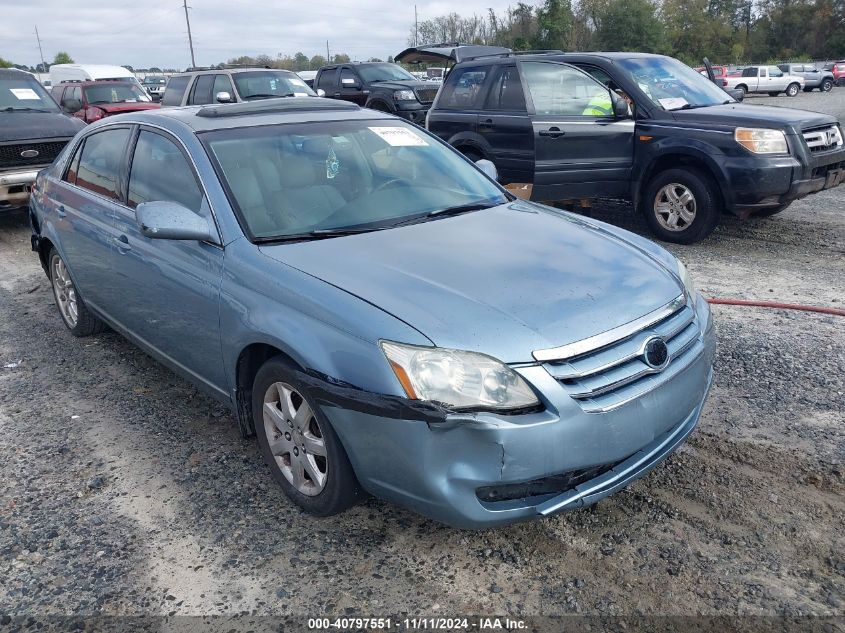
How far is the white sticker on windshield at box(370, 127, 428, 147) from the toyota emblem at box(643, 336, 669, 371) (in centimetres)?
202

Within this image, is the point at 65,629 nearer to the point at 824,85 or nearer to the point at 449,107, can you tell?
the point at 449,107

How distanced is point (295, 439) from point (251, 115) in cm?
190

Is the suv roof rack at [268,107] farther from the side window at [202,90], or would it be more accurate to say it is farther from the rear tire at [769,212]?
the side window at [202,90]

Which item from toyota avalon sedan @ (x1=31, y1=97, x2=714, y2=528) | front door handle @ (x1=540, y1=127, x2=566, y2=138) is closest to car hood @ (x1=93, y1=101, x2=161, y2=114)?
front door handle @ (x1=540, y1=127, x2=566, y2=138)

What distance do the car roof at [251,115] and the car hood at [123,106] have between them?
35.5 feet

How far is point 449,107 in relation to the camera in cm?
856

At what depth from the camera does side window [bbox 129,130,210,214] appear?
3.59 metres

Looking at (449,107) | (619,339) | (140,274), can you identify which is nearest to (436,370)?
(619,339)

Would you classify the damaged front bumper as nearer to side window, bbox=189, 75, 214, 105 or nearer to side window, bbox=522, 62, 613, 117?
side window, bbox=522, 62, 613, 117

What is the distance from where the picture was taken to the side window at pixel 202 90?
1328cm

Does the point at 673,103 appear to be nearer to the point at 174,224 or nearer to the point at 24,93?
the point at 174,224

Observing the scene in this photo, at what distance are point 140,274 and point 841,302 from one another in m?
4.86

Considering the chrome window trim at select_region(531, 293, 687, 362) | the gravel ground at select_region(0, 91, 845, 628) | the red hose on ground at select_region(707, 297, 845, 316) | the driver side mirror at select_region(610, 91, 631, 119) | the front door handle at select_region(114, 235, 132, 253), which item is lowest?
the gravel ground at select_region(0, 91, 845, 628)

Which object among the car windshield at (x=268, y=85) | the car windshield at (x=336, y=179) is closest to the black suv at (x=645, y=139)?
the car windshield at (x=336, y=179)
